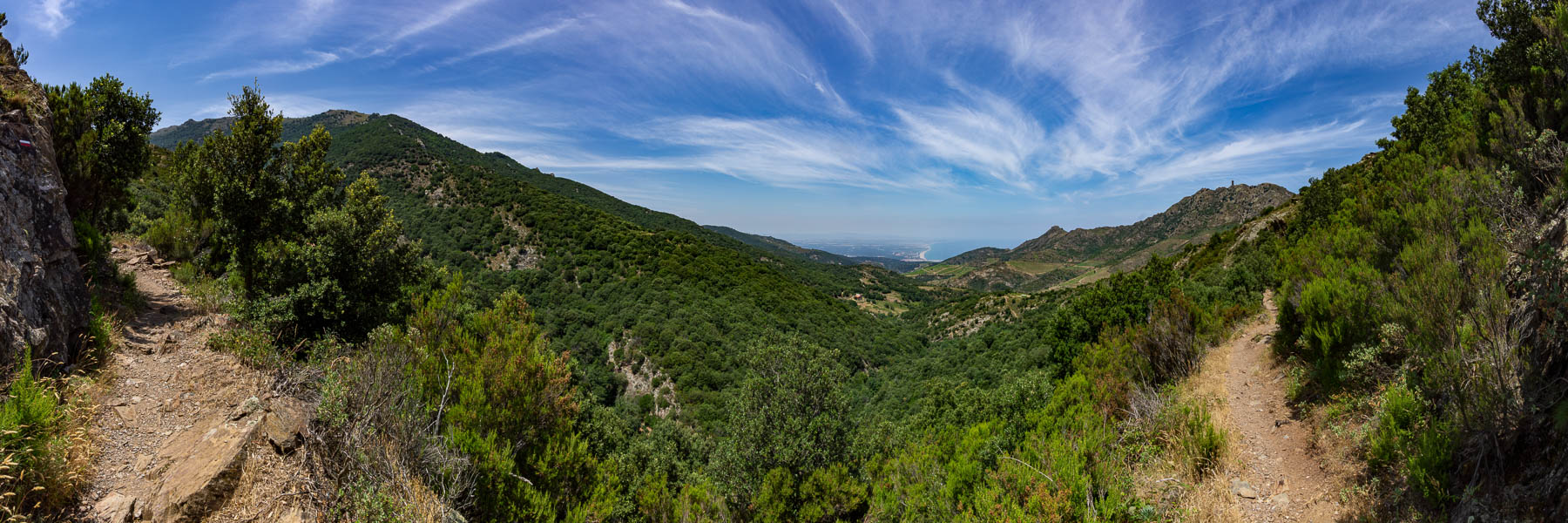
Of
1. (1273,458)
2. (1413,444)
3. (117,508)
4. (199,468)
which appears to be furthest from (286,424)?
(1273,458)

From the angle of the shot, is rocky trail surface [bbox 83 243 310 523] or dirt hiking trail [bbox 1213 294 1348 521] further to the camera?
dirt hiking trail [bbox 1213 294 1348 521]

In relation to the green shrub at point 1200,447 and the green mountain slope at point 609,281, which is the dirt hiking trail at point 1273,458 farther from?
the green mountain slope at point 609,281

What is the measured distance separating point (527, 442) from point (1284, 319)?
1682 cm

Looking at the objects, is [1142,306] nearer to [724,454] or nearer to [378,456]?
[724,454]

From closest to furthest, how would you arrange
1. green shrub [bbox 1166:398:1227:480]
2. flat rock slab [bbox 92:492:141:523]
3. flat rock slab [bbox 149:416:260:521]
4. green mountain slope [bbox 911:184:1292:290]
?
flat rock slab [bbox 92:492:141:523]
flat rock slab [bbox 149:416:260:521]
green shrub [bbox 1166:398:1227:480]
green mountain slope [bbox 911:184:1292:290]

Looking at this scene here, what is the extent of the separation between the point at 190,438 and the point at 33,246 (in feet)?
11.1

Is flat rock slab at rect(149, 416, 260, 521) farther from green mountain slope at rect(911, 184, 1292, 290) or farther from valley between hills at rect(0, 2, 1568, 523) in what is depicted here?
green mountain slope at rect(911, 184, 1292, 290)

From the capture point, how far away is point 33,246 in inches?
240

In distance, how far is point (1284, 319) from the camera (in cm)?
1063

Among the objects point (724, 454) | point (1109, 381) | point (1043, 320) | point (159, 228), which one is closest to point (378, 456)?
point (724, 454)

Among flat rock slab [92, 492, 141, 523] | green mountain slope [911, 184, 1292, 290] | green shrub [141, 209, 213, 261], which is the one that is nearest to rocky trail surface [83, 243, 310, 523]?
flat rock slab [92, 492, 141, 523]

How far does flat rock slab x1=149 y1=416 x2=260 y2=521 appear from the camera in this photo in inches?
197

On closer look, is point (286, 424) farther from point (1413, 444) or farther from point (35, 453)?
point (1413, 444)

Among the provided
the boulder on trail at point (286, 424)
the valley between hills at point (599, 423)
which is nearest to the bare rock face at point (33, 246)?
the valley between hills at point (599, 423)
